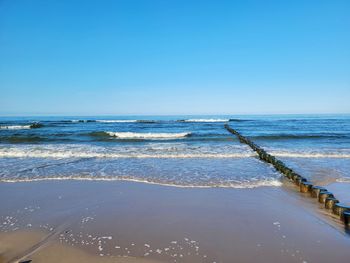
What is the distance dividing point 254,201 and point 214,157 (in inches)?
280

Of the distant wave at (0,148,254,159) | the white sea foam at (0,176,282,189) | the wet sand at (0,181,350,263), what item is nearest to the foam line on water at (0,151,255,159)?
the distant wave at (0,148,254,159)

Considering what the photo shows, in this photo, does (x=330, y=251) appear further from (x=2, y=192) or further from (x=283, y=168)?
(x=2, y=192)

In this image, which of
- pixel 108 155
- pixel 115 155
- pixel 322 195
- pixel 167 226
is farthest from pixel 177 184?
pixel 108 155

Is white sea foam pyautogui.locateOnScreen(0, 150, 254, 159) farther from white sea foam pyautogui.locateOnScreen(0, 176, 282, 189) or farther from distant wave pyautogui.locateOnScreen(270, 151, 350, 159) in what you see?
white sea foam pyautogui.locateOnScreen(0, 176, 282, 189)

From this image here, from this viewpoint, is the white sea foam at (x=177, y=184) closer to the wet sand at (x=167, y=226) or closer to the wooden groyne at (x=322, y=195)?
the wet sand at (x=167, y=226)

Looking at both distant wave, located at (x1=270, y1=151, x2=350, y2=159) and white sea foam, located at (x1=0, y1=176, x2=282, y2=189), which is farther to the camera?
distant wave, located at (x1=270, y1=151, x2=350, y2=159)

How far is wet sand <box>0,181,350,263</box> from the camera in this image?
13.4 feet

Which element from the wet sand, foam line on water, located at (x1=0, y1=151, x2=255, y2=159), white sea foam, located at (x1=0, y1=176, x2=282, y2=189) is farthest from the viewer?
foam line on water, located at (x1=0, y1=151, x2=255, y2=159)

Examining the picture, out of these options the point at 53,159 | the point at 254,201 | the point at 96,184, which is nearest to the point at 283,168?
the point at 254,201

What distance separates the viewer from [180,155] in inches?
569

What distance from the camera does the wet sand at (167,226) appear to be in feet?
13.4

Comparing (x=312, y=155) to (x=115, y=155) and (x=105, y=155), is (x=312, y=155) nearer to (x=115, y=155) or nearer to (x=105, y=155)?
(x=115, y=155)

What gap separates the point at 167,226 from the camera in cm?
510

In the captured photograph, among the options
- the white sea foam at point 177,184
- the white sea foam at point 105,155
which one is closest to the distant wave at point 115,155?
the white sea foam at point 105,155
